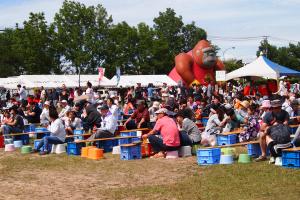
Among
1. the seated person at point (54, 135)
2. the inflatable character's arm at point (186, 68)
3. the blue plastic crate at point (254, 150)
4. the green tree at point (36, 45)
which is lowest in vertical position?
the blue plastic crate at point (254, 150)

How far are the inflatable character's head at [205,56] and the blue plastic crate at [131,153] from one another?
39720 mm

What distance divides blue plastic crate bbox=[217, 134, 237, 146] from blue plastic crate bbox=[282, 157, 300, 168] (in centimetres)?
357

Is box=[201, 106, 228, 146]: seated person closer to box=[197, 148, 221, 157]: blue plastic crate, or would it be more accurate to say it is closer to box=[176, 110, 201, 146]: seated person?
A: box=[176, 110, 201, 146]: seated person

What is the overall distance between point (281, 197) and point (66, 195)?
351 cm

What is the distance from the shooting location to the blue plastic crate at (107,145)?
45.6 ft

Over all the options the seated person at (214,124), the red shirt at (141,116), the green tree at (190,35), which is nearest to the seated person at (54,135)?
the red shirt at (141,116)

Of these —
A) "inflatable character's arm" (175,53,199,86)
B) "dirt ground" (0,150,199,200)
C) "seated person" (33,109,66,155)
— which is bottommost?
"dirt ground" (0,150,199,200)

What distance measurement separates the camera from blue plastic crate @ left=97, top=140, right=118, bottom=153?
45.6 ft

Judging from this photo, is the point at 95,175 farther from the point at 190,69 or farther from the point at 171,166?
the point at 190,69

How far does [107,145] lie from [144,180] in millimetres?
4741

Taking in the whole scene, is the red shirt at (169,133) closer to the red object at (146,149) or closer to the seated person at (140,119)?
the red object at (146,149)

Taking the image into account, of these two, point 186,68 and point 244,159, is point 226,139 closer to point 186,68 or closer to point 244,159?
point 244,159

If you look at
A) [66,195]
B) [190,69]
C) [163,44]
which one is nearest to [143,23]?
[163,44]

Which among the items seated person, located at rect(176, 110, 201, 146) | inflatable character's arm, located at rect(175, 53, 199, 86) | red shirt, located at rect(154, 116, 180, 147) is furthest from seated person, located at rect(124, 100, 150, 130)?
inflatable character's arm, located at rect(175, 53, 199, 86)
